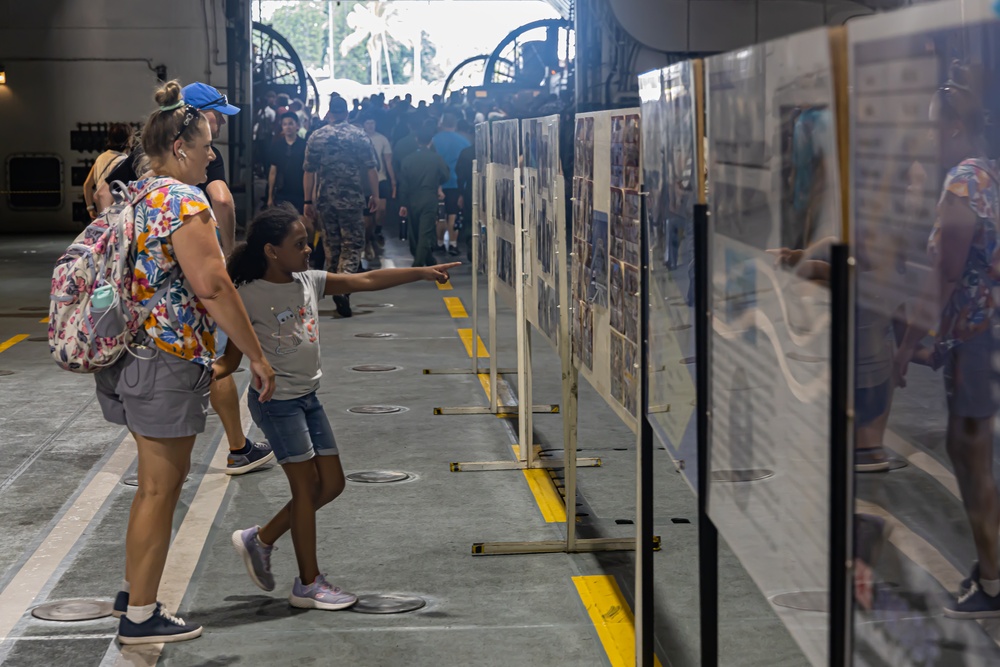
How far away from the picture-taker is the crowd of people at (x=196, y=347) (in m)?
4.15

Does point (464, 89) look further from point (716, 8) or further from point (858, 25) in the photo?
point (858, 25)

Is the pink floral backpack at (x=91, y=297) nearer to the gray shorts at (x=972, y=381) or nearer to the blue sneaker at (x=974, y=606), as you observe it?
the gray shorts at (x=972, y=381)

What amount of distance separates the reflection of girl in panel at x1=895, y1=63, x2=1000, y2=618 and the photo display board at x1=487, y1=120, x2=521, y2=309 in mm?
3029

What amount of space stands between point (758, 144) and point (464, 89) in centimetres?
2628

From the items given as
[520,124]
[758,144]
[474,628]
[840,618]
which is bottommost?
[474,628]

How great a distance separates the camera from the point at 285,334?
4.68 metres

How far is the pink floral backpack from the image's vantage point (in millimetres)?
4152

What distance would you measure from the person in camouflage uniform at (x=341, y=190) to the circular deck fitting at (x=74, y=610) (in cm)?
792

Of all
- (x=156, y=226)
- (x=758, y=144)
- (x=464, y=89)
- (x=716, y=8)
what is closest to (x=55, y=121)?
(x=464, y=89)

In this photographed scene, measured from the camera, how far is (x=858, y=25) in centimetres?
162

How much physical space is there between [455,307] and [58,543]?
8.11 m

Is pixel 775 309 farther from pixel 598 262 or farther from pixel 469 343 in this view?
pixel 469 343

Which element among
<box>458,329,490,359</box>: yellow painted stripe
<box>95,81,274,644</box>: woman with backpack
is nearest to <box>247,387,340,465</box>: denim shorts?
<box>95,81,274,644</box>: woman with backpack

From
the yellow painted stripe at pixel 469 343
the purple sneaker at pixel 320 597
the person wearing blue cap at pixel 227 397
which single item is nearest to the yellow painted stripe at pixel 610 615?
the purple sneaker at pixel 320 597
